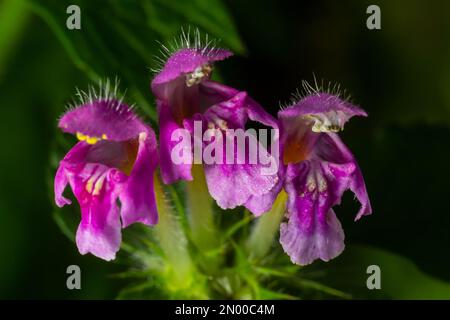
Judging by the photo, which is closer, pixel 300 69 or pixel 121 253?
pixel 121 253

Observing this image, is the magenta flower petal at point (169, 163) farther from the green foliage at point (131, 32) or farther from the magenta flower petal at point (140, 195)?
the green foliage at point (131, 32)

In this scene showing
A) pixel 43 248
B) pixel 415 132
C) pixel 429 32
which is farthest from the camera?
pixel 429 32

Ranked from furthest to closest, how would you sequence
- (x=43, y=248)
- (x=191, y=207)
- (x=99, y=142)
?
1. (x=43, y=248)
2. (x=191, y=207)
3. (x=99, y=142)

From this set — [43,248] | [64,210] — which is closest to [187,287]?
[64,210]

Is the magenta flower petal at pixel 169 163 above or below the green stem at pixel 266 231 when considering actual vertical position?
above

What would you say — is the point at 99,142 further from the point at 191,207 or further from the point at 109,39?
the point at 109,39

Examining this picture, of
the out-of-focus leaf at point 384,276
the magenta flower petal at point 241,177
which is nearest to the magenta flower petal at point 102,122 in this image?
the magenta flower petal at point 241,177

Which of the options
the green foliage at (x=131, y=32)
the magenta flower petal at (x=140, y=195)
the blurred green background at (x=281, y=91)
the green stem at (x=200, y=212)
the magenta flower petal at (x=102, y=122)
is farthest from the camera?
the blurred green background at (x=281, y=91)

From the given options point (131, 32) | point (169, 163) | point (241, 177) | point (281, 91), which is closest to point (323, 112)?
point (241, 177)
